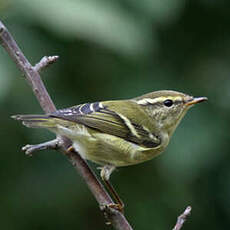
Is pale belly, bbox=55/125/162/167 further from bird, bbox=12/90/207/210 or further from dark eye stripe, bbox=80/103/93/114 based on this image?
dark eye stripe, bbox=80/103/93/114

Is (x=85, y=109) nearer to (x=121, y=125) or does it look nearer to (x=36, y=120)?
(x=121, y=125)

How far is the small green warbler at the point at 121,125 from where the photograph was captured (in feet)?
10.3

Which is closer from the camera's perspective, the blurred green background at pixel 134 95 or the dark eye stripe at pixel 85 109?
the dark eye stripe at pixel 85 109

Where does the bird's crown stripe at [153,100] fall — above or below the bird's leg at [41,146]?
below

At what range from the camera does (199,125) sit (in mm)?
3924

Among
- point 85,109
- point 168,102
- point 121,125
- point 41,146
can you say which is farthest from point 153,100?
point 41,146

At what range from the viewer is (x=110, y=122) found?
3.40 metres

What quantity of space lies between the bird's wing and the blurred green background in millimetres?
317

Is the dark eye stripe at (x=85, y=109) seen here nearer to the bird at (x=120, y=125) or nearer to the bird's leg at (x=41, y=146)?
the bird at (x=120, y=125)

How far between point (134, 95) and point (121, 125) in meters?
0.54

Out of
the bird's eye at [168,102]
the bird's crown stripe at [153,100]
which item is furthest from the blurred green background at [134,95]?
the bird's eye at [168,102]

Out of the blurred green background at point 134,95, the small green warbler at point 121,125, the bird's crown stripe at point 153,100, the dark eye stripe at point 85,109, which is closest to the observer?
the small green warbler at point 121,125

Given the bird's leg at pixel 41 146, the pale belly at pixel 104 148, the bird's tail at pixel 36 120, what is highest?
the bird's tail at pixel 36 120

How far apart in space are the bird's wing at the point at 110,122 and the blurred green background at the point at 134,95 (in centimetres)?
32
